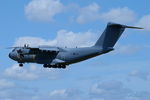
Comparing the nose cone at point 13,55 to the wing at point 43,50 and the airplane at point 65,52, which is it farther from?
the wing at point 43,50

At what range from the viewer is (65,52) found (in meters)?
91.6

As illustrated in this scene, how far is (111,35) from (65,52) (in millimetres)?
7905

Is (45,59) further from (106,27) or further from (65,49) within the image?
(106,27)

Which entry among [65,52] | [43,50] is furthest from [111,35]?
[43,50]

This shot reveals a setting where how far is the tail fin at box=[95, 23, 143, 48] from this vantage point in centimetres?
8962

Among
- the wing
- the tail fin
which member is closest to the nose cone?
the wing

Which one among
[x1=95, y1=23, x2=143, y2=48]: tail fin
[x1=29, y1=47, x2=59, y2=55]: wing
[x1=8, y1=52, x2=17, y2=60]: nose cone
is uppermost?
→ [x1=95, y1=23, x2=143, y2=48]: tail fin

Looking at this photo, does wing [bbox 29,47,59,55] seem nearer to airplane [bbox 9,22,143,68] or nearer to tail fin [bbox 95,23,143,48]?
airplane [bbox 9,22,143,68]

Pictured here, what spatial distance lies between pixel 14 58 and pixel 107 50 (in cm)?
1681

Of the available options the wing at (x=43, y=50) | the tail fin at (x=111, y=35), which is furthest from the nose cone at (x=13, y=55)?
the tail fin at (x=111, y=35)

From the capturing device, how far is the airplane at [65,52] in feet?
294

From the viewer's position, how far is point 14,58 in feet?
315

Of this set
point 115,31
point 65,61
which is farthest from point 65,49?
point 115,31

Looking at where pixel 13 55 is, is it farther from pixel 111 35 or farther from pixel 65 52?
pixel 111 35
